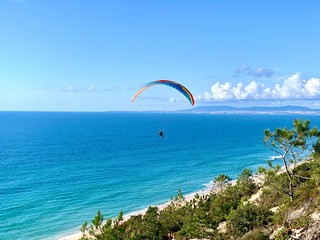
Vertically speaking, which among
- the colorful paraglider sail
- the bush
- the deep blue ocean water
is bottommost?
the deep blue ocean water

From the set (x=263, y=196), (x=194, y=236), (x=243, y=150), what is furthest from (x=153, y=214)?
(x=243, y=150)

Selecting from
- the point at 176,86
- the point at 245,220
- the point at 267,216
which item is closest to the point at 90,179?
the point at 176,86

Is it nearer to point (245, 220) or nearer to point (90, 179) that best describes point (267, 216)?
point (245, 220)

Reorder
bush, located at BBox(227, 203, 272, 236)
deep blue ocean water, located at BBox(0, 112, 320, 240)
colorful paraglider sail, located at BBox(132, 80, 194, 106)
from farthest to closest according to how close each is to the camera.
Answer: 1. deep blue ocean water, located at BBox(0, 112, 320, 240)
2. colorful paraglider sail, located at BBox(132, 80, 194, 106)
3. bush, located at BBox(227, 203, 272, 236)

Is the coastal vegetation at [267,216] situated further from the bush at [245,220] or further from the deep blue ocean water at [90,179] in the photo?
the deep blue ocean water at [90,179]

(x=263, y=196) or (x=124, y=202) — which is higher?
(x=263, y=196)

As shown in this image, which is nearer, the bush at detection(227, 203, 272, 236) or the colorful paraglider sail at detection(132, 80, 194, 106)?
the bush at detection(227, 203, 272, 236)

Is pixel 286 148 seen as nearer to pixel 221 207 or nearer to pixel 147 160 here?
pixel 221 207

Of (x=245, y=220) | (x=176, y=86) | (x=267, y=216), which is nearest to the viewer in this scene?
(x=245, y=220)

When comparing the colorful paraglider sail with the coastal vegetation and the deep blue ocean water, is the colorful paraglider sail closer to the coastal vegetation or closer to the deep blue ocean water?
the coastal vegetation

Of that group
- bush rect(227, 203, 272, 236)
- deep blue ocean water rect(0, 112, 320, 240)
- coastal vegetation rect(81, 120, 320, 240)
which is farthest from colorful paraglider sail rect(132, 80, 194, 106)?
deep blue ocean water rect(0, 112, 320, 240)

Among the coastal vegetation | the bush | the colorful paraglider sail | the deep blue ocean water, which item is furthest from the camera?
the deep blue ocean water
